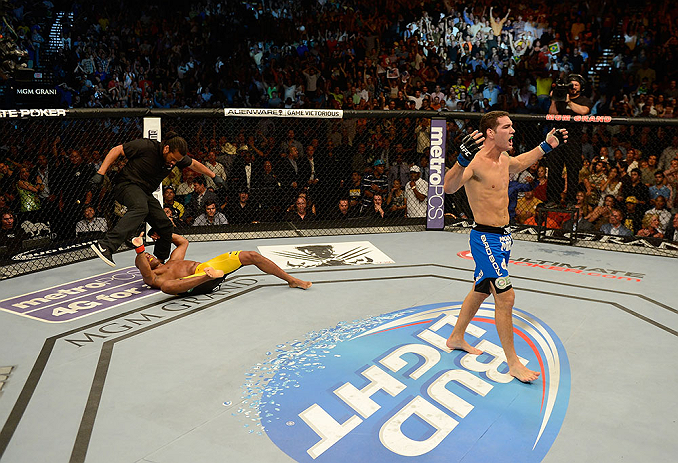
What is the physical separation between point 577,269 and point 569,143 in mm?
1682

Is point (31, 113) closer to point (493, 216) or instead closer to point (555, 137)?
point (493, 216)

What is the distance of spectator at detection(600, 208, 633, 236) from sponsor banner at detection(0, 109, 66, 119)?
5783mm

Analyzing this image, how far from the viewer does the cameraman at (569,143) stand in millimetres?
6504

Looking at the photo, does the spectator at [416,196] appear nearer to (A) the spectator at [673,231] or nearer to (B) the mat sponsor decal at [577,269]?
(B) the mat sponsor decal at [577,269]

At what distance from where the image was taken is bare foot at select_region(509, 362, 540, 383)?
130 inches

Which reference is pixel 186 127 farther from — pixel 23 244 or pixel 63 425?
pixel 63 425

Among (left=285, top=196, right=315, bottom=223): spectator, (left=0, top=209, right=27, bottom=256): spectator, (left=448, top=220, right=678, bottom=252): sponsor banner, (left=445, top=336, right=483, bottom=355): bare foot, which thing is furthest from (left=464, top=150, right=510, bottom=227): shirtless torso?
(left=0, top=209, right=27, bottom=256): spectator

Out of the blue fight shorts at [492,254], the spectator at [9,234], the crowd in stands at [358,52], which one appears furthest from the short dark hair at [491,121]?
the crowd in stands at [358,52]

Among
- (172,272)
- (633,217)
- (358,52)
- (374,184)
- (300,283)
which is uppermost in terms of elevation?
(358,52)

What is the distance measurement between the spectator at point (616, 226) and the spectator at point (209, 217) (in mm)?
4393

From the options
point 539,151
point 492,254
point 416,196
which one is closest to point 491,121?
point 539,151

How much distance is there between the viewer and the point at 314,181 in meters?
7.72

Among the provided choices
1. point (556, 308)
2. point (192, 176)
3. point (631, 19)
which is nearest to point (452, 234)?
point (556, 308)

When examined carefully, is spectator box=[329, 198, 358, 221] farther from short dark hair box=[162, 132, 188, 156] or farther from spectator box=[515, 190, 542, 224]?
short dark hair box=[162, 132, 188, 156]
